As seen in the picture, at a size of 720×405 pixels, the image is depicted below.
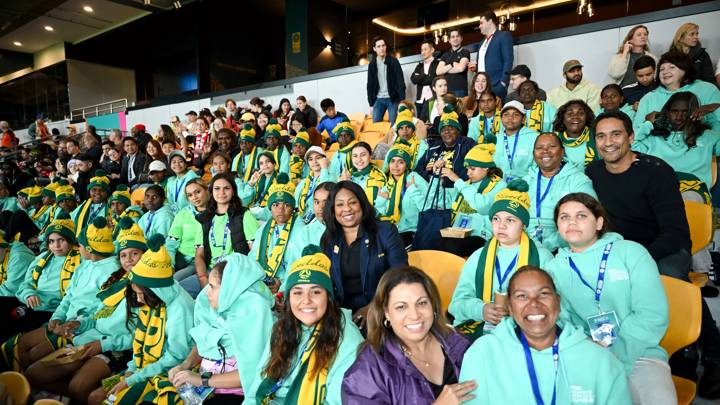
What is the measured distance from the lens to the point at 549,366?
1605 millimetres

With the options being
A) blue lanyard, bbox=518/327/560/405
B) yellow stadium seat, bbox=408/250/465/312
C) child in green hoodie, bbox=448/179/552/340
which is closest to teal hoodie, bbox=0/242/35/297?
yellow stadium seat, bbox=408/250/465/312

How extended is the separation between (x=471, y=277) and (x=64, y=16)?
19462 millimetres

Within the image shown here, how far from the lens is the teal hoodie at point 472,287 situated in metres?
2.32

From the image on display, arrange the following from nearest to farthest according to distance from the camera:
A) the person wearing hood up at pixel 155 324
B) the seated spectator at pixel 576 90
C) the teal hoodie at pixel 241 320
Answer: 1. the teal hoodie at pixel 241 320
2. the person wearing hood up at pixel 155 324
3. the seated spectator at pixel 576 90

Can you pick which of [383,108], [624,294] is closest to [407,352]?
[624,294]

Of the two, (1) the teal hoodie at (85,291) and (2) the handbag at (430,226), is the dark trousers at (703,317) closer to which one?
(2) the handbag at (430,226)

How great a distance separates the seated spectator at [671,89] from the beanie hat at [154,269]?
13.4 ft

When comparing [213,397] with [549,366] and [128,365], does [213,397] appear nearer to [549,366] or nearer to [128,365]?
[128,365]

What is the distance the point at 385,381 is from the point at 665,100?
13.8 feet

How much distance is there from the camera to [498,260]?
95.6 inches

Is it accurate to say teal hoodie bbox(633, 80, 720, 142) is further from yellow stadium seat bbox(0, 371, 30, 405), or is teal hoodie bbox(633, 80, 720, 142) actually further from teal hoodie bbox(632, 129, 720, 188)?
yellow stadium seat bbox(0, 371, 30, 405)

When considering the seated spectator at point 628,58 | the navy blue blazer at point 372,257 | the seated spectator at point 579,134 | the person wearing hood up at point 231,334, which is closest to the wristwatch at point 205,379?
the person wearing hood up at point 231,334

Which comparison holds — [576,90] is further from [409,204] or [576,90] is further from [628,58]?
[409,204]

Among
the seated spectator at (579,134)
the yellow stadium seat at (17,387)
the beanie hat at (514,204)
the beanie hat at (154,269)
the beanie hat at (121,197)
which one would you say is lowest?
the yellow stadium seat at (17,387)
